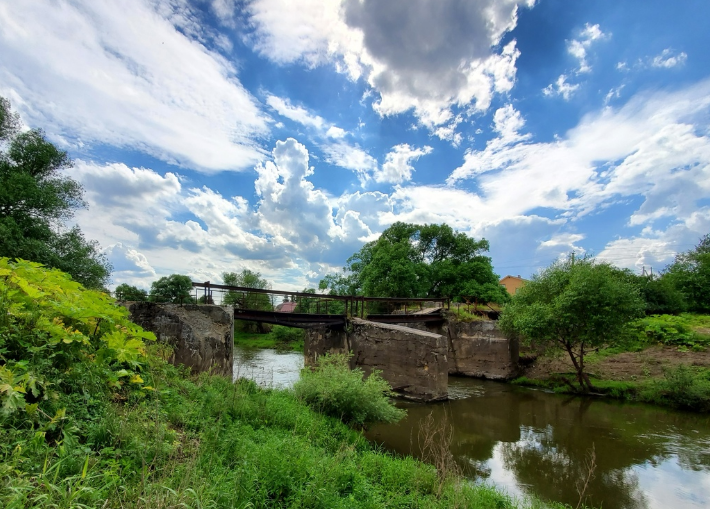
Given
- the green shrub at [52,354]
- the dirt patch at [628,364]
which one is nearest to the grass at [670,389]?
the dirt patch at [628,364]

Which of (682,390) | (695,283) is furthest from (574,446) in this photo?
(695,283)

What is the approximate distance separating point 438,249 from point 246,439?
96.5 feet

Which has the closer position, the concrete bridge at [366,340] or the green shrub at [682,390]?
the concrete bridge at [366,340]

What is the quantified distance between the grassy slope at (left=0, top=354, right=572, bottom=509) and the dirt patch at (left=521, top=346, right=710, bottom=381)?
13.0 m

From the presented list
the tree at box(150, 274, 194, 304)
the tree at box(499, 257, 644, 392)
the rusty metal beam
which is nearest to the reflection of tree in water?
the tree at box(499, 257, 644, 392)

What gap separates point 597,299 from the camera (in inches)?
524

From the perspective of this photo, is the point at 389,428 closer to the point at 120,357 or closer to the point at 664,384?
the point at 120,357

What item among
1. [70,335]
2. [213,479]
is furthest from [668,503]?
[70,335]

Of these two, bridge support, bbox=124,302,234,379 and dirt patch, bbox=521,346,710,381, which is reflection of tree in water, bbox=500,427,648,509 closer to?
dirt patch, bbox=521,346,710,381

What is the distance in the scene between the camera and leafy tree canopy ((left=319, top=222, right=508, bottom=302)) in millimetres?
27594

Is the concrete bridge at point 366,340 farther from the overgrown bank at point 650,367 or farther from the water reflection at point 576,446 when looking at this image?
the overgrown bank at point 650,367

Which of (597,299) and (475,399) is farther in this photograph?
(475,399)

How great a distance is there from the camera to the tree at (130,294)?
10703 millimetres

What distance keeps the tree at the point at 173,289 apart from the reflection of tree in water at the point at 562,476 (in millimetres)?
9609
